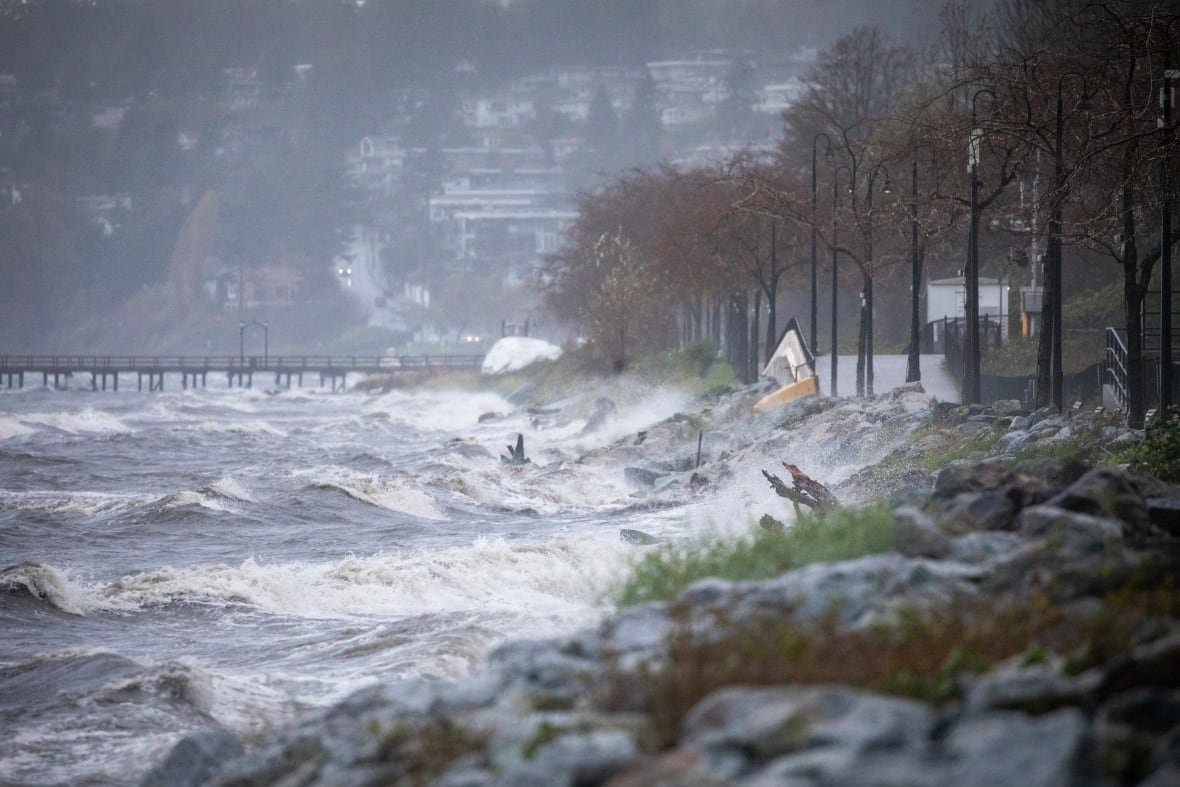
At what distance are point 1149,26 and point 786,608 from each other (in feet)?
69.7

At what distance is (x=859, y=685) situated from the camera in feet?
28.5

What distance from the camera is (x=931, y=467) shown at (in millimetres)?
25359

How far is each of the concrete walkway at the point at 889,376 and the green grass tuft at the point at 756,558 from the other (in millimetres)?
26976

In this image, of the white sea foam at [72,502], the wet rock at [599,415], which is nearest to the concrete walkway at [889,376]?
the wet rock at [599,415]

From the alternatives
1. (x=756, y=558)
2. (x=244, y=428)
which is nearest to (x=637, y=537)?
(x=756, y=558)

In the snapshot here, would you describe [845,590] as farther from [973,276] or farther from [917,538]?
[973,276]

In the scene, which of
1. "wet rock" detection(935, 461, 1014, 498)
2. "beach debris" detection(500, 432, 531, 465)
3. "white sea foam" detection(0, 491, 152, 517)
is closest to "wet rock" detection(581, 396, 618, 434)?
"beach debris" detection(500, 432, 531, 465)

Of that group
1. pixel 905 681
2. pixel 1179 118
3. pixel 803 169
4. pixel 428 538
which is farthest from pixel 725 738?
pixel 803 169

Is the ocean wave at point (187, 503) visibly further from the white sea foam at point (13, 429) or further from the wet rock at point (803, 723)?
the white sea foam at point (13, 429)

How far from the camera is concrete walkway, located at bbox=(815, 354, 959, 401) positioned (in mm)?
42344

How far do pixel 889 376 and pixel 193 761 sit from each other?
37.9m

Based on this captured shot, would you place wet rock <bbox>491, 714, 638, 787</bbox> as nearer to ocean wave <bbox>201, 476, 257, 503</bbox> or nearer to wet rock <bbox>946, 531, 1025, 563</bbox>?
wet rock <bbox>946, 531, 1025, 563</bbox>

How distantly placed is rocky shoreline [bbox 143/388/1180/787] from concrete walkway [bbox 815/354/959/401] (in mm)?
28715

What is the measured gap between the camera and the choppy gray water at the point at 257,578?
1483 centimetres
